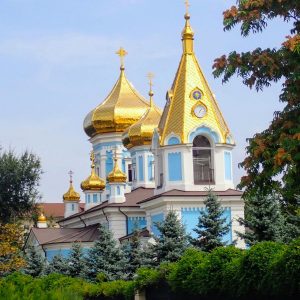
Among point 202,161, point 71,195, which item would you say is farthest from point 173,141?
point 71,195

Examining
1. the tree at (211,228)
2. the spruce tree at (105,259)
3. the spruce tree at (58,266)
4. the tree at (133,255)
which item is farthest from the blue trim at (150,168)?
the tree at (211,228)

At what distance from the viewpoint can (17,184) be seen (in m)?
41.2

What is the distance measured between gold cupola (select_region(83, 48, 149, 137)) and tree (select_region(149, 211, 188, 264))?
59.6ft

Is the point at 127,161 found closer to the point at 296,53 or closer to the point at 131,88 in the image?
the point at 131,88

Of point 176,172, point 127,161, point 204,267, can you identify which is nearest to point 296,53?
point 204,267

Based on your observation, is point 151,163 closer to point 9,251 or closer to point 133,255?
point 9,251

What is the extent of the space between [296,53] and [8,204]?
3090 cm

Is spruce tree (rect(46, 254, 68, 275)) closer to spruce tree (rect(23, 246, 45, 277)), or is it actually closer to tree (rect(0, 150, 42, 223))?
spruce tree (rect(23, 246, 45, 277))

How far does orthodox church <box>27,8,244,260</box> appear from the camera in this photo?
33.3m

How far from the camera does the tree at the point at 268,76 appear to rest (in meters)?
12.1

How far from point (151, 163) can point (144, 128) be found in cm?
167

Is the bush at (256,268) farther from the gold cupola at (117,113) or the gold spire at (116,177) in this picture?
the gold cupola at (117,113)

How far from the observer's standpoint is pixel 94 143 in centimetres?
4572

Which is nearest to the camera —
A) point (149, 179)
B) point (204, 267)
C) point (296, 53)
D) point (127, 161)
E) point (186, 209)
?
point (296, 53)
